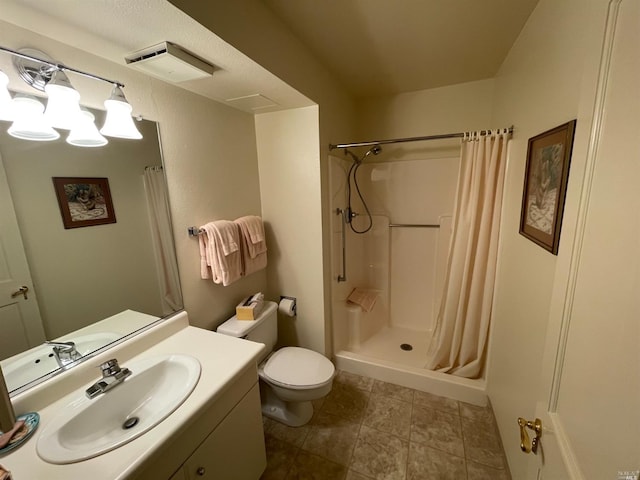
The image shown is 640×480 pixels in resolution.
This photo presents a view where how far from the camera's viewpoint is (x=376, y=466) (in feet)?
4.85

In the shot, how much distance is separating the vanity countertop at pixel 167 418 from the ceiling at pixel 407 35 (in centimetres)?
164

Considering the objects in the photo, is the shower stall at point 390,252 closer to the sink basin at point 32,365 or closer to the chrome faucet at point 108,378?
the chrome faucet at point 108,378

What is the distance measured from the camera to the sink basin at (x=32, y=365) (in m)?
0.89

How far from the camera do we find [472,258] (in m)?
1.86

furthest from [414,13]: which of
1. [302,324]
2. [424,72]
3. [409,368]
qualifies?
[409,368]

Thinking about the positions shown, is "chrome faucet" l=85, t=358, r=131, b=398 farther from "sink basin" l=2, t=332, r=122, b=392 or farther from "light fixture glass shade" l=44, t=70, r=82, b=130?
"light fixture glass shade" l=44, t=70, r=82, b=130

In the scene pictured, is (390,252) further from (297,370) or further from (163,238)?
(163,238)

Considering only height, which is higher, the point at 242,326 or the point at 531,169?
the point at 531,169

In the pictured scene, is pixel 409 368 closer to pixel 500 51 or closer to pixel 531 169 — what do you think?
pixel 531 169

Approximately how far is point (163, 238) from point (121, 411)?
30.1 inches

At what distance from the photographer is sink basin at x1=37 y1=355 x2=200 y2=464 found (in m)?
0.77

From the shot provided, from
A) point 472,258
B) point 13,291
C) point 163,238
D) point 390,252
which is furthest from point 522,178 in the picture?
point 13,291

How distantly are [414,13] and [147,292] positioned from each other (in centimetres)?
195

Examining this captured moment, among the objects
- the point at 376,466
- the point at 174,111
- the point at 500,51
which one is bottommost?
the point at 376,466
